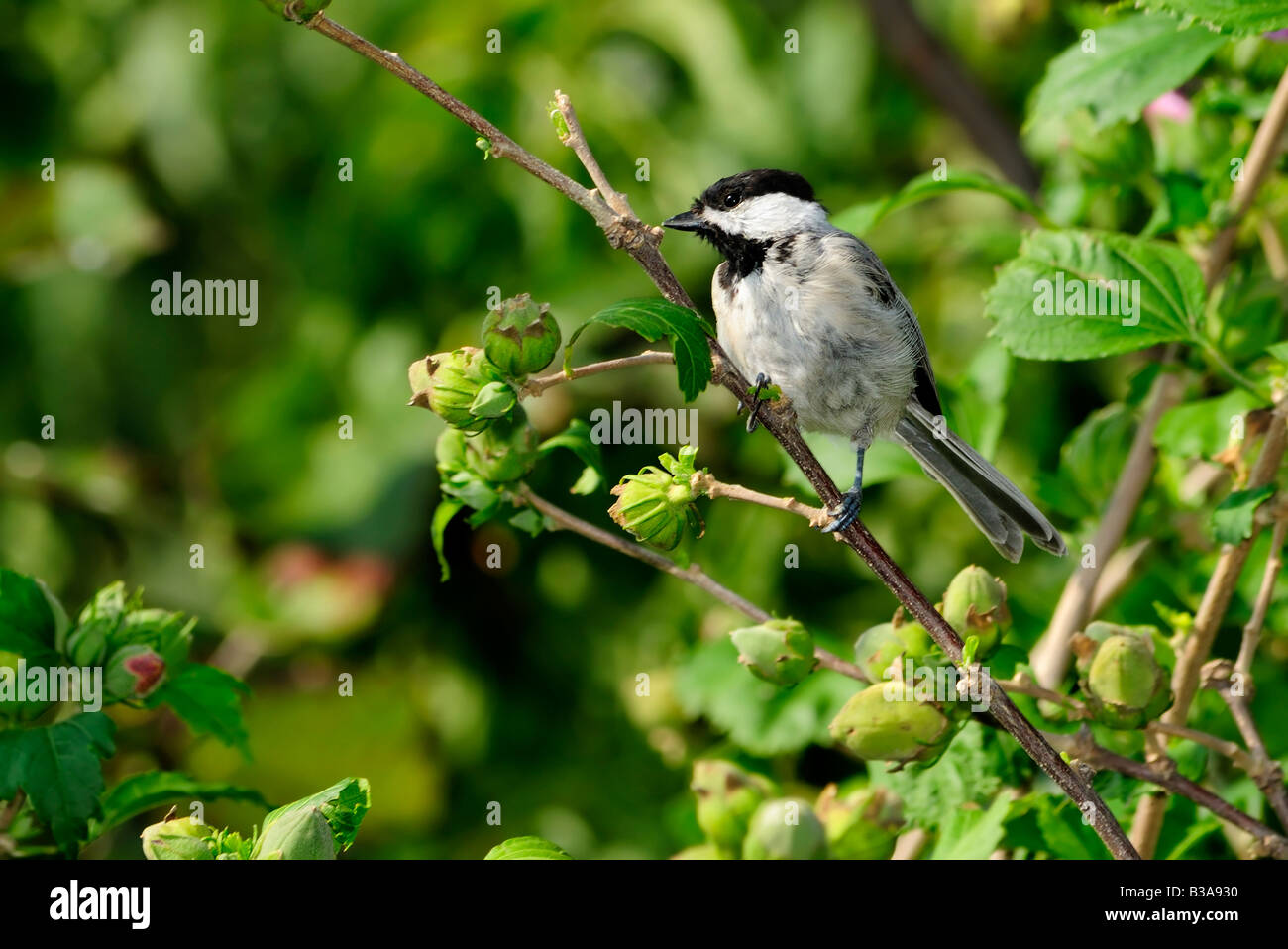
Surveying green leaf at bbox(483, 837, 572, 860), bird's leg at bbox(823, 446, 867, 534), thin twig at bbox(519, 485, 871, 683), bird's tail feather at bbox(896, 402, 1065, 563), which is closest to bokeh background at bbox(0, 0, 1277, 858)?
bird's tail feather at bbox(896, 402, 1065, 563)

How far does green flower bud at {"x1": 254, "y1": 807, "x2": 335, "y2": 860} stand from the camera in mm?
1298

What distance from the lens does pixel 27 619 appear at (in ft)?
5.15

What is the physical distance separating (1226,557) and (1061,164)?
3.42 ft

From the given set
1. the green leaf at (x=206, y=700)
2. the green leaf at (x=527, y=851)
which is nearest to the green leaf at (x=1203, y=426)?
the green leaf at (x=527, y=851)

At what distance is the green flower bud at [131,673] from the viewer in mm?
1575

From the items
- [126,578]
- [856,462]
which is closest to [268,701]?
[126,578]

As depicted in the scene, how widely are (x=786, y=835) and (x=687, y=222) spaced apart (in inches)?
41.5

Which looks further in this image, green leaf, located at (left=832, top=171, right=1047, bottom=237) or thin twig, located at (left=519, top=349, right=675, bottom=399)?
green leaf, located at (left=832, top=171, right=1047, bottom=237)

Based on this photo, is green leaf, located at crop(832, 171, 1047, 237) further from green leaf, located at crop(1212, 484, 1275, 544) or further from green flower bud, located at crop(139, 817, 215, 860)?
green flower bud, located at crop(139, 817, 215, 860)

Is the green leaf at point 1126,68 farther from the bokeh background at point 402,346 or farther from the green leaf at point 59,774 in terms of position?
the green leaf at point 59,774

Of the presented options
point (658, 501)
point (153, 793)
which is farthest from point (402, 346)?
point (658, 501)

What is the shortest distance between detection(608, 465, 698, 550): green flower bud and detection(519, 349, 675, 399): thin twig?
0.13 metres

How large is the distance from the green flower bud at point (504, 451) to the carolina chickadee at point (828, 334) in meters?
0.58
